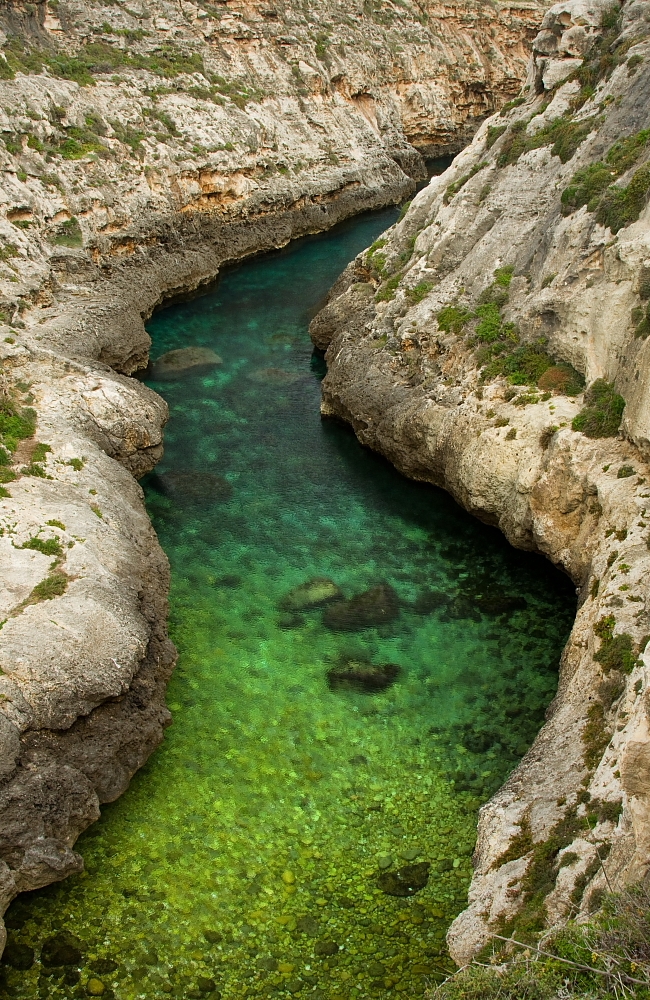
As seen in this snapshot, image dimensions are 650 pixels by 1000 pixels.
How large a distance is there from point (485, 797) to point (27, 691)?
11277 mm

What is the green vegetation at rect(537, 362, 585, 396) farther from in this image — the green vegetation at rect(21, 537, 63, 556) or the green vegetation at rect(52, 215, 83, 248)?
the green vegetation at rect(52, 215, 83, 248)

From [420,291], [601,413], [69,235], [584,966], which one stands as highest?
[601,413]

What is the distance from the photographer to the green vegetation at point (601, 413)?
27312 millimetres

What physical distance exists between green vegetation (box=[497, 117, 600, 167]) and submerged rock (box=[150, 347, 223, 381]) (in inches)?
661

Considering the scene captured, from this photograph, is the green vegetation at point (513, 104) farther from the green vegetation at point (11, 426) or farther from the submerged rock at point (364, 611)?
the green vegetation at point (11, 426)

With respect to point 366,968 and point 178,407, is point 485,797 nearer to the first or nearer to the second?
point 366,968

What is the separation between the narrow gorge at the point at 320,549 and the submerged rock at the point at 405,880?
0.41 ft

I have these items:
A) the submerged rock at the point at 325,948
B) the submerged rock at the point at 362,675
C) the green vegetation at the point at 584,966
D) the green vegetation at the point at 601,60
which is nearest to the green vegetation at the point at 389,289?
the green vegetation at the point at 601,60

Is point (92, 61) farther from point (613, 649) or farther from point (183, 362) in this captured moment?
point (613, 649)

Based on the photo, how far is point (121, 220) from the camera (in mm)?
50594

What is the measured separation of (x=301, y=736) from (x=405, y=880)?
5046mm

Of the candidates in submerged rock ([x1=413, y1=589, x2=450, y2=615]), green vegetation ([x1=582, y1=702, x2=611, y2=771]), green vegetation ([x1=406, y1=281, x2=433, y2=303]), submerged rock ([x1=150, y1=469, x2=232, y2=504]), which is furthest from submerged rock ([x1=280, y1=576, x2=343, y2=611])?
green vegetation ([x1=406, y1=281, x2=433, y2=303])

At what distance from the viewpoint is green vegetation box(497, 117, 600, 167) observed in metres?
34.9

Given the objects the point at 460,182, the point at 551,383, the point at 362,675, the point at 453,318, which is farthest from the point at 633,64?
the point at 362,675
